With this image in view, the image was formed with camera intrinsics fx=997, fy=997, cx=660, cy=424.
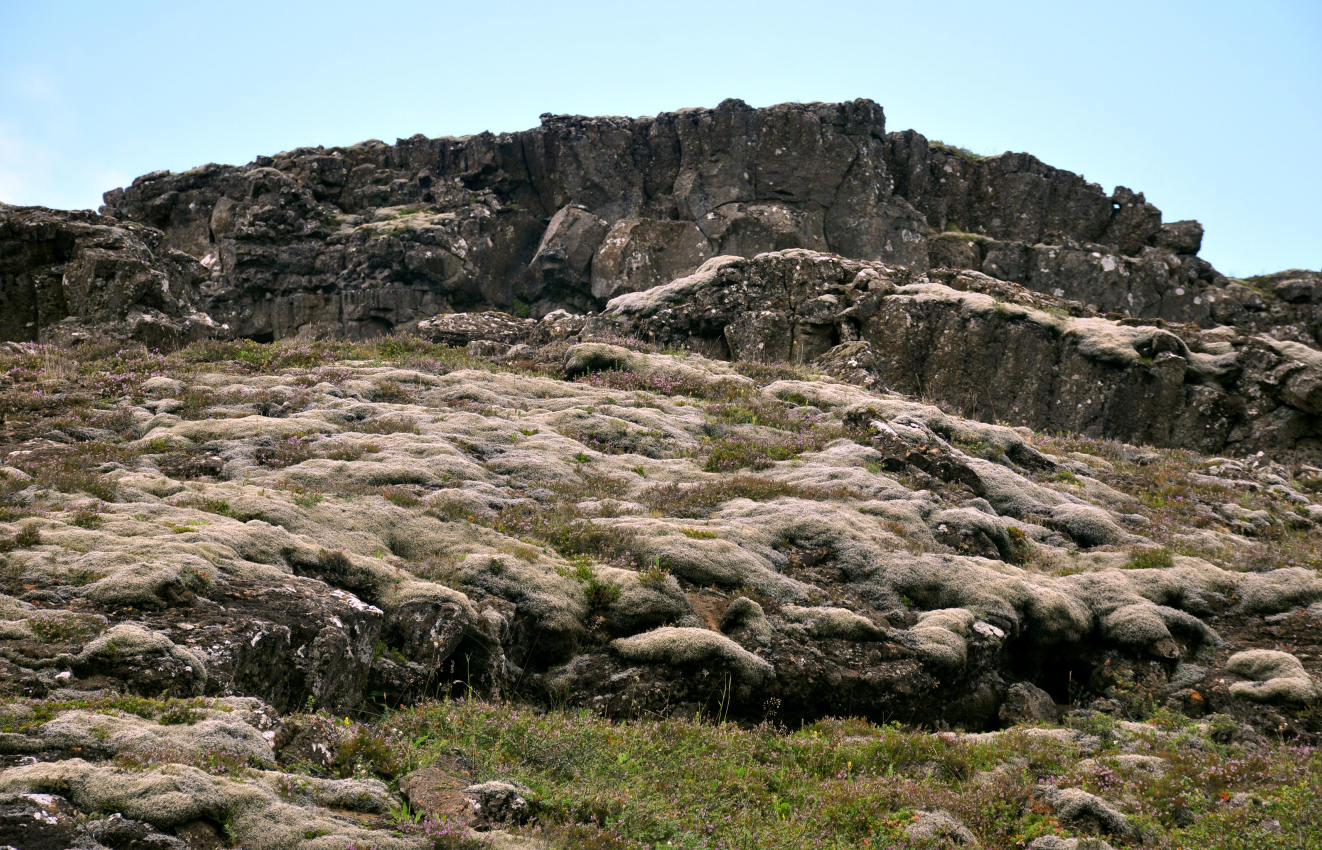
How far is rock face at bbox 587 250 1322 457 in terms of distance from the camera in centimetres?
3806

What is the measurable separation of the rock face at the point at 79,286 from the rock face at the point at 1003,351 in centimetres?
1585

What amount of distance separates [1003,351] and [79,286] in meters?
33.7

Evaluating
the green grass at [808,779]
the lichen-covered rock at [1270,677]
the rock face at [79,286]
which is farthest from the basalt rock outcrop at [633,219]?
the green grass at [808,779]

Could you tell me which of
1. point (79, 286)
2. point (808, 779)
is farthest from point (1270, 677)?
point (79, 286)

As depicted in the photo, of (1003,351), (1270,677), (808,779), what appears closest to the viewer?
(808,779)

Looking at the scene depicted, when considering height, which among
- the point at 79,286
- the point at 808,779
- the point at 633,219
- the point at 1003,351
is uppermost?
the point at 633,219

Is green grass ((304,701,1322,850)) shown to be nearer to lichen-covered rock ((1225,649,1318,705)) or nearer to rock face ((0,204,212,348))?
lichen-covered rock ((1225,649,1318,705))

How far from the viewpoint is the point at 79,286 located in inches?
1328

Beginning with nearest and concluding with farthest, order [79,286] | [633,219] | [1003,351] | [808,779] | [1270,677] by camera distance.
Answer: [808,779]
[1270,677]
[79,286]
[1003,351]
[633,219]

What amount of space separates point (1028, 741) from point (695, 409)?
54.9 feet

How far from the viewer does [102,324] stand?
32.8 metres

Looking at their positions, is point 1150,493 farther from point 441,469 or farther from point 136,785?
point 136,785

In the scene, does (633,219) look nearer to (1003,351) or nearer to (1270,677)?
(1003,351)

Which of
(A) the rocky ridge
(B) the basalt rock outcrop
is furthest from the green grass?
(B) the basalt rock outcrop
